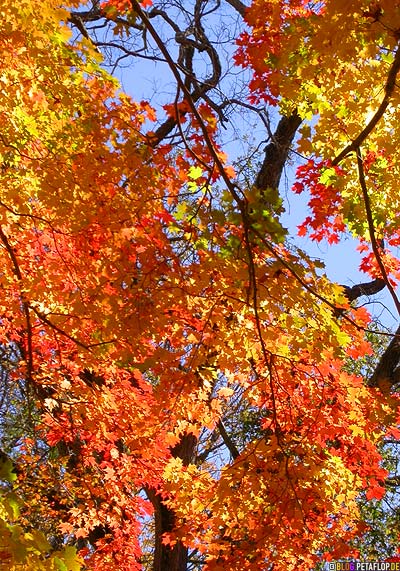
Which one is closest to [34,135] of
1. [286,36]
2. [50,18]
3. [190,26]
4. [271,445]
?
[50,18]

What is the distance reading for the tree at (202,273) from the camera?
3445mm

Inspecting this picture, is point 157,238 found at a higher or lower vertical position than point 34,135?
lower

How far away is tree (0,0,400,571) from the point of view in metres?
3.45

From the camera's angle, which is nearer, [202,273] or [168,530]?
[202,273]

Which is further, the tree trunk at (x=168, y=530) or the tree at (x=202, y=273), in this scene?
the tree trunk at (x=168, y=530)

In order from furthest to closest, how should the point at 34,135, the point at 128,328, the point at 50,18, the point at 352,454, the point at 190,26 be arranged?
the point at 190,26 → the point at 352,454 → the point at 34,135 → the point at 128,328 → the point at 50,18

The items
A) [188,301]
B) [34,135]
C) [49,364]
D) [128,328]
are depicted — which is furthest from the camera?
[49,364]

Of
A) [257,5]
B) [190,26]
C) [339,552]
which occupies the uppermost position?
[190,26]

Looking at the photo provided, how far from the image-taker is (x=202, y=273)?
12.2ft

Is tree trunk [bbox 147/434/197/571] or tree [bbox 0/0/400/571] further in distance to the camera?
tree trunk [bbox 147/434/197/571]

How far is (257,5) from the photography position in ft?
17.3

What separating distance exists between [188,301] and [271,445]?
1.15m

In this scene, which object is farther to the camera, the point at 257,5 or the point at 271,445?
the point at 257,5

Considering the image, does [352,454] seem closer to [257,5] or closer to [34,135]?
[34,135]
